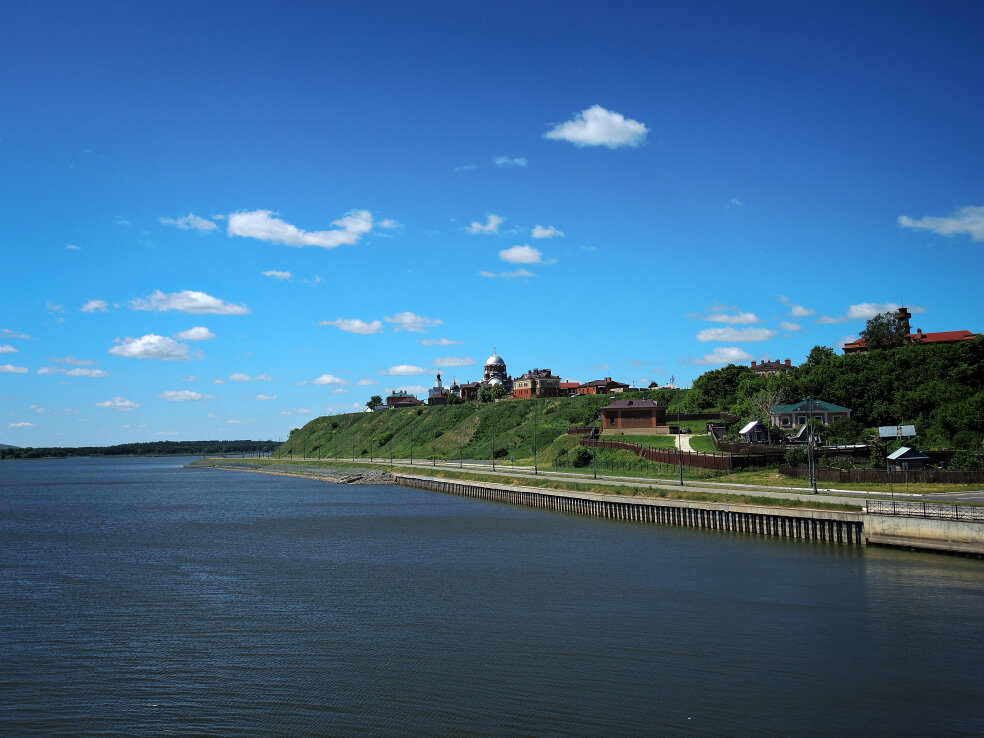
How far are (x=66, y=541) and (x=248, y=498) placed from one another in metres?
41.8

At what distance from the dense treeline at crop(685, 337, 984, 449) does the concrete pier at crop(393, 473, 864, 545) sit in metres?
35.4

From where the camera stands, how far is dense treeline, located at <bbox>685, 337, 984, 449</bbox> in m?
78.8

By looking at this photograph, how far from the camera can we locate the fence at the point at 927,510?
125 ft

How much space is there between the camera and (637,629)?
88.3 feet

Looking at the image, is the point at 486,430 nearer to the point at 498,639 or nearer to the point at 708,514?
the point at 708,514

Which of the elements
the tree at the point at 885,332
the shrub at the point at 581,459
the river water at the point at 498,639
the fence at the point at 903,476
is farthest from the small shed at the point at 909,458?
the tree at the point at 885,332

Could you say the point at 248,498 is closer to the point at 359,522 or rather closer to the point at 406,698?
the point at 359,522

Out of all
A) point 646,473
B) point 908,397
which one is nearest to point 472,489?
point 646,473

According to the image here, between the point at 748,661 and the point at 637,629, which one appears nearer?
the point at 748,661

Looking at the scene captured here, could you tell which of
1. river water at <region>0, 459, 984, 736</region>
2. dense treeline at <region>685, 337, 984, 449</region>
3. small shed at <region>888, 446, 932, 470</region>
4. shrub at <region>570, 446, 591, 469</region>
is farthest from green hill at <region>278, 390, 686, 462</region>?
river water at <region>0, 459, 984, 736</region>

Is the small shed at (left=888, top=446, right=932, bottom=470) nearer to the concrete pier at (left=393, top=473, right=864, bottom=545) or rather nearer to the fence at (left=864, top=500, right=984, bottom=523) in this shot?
the fence at (left=864, top=500, right=984, bottom=523)

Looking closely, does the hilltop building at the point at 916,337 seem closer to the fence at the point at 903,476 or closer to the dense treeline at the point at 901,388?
the dense treeline at the point at 901,388

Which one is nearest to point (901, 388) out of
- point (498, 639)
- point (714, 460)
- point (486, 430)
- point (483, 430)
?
point (714, 460)

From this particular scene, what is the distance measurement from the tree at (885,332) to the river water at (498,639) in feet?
344
